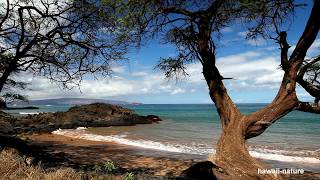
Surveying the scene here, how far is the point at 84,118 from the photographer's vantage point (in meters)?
44.6

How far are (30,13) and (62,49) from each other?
5.77 feet

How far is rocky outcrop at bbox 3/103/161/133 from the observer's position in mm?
39531

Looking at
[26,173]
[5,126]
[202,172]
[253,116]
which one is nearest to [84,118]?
[5,126]

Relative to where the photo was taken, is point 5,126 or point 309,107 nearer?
point 309,107

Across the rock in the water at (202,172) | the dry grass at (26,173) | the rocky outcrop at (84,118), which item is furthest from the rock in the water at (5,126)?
the dry grass at (26,173)

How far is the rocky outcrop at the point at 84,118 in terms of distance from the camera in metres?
39.5

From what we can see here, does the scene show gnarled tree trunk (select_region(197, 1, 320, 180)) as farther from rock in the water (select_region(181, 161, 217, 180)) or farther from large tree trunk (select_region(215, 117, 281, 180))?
rock in the water (select_region(181, 161, 217, 180))

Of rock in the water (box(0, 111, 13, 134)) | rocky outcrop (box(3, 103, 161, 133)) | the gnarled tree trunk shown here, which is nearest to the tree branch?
the gnarled tree trunk

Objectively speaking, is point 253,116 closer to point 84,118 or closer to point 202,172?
point 202,172

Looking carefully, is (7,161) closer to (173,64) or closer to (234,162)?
(234,162)

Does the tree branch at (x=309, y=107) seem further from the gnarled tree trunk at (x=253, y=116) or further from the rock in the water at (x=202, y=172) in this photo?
the rock in the water at (x=202, y=172)

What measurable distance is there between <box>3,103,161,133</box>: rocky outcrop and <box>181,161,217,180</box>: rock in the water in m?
28.1

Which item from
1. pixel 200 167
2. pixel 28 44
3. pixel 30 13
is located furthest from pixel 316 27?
pixel 30 13

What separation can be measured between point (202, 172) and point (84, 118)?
3595cm
